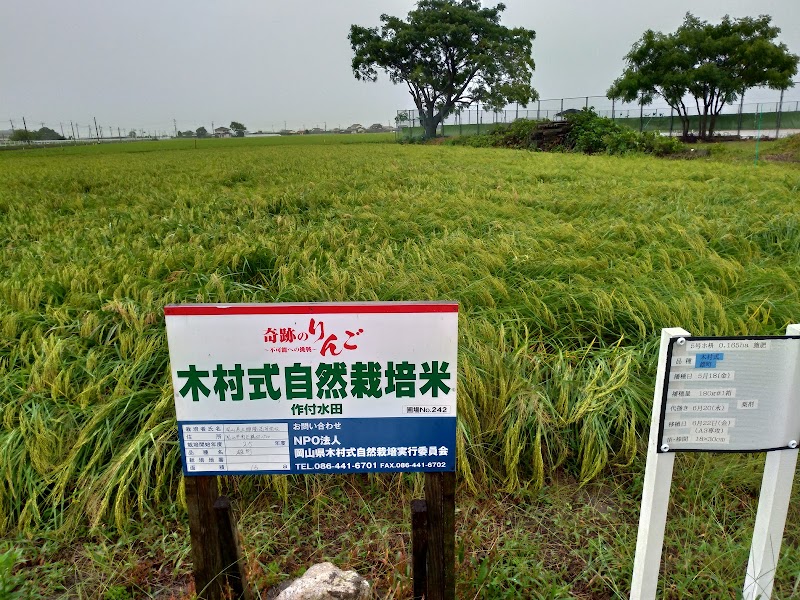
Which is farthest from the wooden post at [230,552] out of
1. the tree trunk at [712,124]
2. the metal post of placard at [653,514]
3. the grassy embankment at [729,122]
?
the tree trunk at [712,124]

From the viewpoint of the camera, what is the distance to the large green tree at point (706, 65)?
2317cm

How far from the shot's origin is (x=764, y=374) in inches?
50.6

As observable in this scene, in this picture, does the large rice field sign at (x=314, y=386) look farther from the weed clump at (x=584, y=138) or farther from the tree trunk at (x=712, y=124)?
the tree trunk at (x=712, y=124)

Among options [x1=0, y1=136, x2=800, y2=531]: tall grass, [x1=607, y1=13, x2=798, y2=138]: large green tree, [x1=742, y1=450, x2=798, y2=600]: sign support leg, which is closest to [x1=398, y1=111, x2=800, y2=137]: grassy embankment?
[x1=607, y1=13, x2=798, y2=138]: large green tree

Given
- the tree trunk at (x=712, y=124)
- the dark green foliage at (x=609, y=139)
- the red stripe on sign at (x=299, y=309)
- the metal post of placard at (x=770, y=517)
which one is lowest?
the metal post of placard at (x=770, y=517)

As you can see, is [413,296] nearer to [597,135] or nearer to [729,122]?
[597,135]

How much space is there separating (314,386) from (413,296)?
1.77 metres

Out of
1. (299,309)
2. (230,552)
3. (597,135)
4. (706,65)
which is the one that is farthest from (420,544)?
(706,65)

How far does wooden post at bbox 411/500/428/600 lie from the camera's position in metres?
1.43

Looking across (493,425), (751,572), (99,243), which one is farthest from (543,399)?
(99,243)

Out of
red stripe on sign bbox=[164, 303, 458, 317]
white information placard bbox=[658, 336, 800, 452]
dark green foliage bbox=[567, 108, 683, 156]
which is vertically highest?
dark green foliage bbox=[567, 108, 683, 156]

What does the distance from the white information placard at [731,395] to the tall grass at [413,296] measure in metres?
0.76

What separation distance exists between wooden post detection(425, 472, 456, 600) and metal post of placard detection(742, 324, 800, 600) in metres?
0.79

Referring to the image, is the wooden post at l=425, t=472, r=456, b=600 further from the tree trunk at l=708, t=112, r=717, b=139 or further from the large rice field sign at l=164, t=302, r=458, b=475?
the tree trunk at l=708, t=112, r=717, b=139
